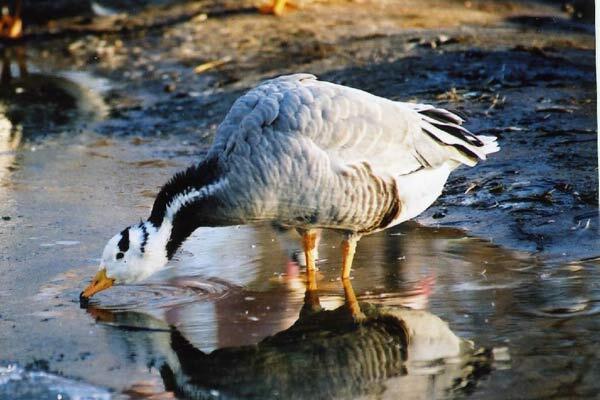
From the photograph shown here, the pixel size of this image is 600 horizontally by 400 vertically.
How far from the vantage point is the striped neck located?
664cm

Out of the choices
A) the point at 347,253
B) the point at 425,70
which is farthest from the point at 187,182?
the point at 425,70

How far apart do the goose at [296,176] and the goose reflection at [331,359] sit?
542mm

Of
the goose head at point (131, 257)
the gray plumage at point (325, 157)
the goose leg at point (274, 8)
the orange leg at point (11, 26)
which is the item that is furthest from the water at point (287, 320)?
the orange leg at point (11, 26)

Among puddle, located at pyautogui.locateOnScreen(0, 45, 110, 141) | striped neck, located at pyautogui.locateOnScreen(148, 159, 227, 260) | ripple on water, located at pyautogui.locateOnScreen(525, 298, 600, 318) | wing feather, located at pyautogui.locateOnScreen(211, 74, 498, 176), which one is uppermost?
wing feather, located at pyautogui.locateOnScreen(211, 74, 498, 176)

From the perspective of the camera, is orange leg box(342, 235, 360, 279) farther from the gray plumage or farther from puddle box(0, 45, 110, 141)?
→ puddle box(0, 45, 110, 141)

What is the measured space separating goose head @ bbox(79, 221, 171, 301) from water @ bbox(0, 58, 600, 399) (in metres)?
0.13

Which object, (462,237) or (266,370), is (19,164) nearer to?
(462,237)

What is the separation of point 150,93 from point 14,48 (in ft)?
11.5

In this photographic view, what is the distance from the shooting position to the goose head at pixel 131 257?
21.7 ft

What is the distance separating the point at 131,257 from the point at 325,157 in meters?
1.20

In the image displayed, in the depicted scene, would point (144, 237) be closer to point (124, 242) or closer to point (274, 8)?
point (124, 242)

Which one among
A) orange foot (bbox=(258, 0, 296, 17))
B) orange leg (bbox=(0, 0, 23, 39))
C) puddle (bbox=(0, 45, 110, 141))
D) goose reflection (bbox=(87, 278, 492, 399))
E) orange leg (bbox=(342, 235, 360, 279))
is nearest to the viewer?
goose reflection (bbox=(87, 278, 492, 399))

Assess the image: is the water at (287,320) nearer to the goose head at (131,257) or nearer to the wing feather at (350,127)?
Answer: the goose head at (131,257)

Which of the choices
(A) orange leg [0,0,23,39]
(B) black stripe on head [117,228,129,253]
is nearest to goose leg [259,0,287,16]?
(A) orange leg [0,0,23,39]
